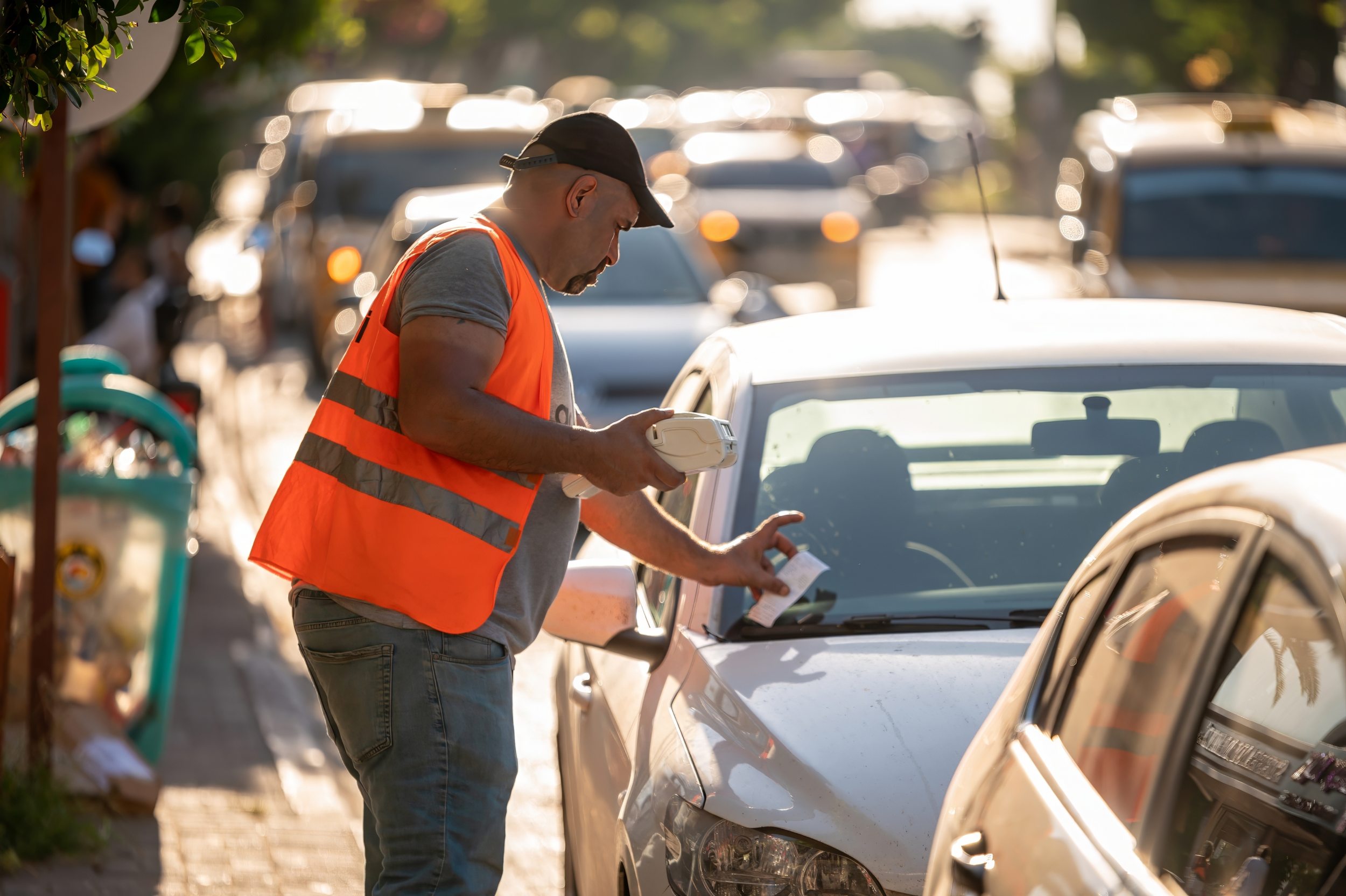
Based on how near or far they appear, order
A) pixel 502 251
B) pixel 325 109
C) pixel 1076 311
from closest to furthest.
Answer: pixel 502 251, pixel 1076 311, pixel 325 109

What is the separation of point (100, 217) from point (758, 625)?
11.2m

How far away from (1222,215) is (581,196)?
10.1 m

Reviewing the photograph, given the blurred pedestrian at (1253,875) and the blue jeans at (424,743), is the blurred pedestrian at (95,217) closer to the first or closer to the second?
the blue jeans at (424,743)

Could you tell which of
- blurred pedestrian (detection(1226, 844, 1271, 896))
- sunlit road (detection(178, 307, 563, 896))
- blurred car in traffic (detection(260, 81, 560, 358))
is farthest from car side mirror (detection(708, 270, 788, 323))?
blurred pedestrian (detection(1226, 844, 1271, 896))

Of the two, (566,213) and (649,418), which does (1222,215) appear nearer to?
(566,213)

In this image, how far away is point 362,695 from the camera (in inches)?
134

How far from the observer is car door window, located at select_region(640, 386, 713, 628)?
4293mm

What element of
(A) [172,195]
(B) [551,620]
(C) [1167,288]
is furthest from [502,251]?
(A) [172,195]

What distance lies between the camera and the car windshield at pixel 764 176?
2372 cm

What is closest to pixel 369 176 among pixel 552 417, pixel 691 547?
pixel 691 547

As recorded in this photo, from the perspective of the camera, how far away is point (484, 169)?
15.7 metres

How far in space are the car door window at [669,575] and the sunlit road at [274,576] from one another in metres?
1.26

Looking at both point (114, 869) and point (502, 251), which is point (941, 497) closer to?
point (502, 251)

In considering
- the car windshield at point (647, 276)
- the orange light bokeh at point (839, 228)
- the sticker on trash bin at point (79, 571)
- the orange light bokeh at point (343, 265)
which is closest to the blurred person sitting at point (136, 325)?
the car windshield at point (647, 276)
